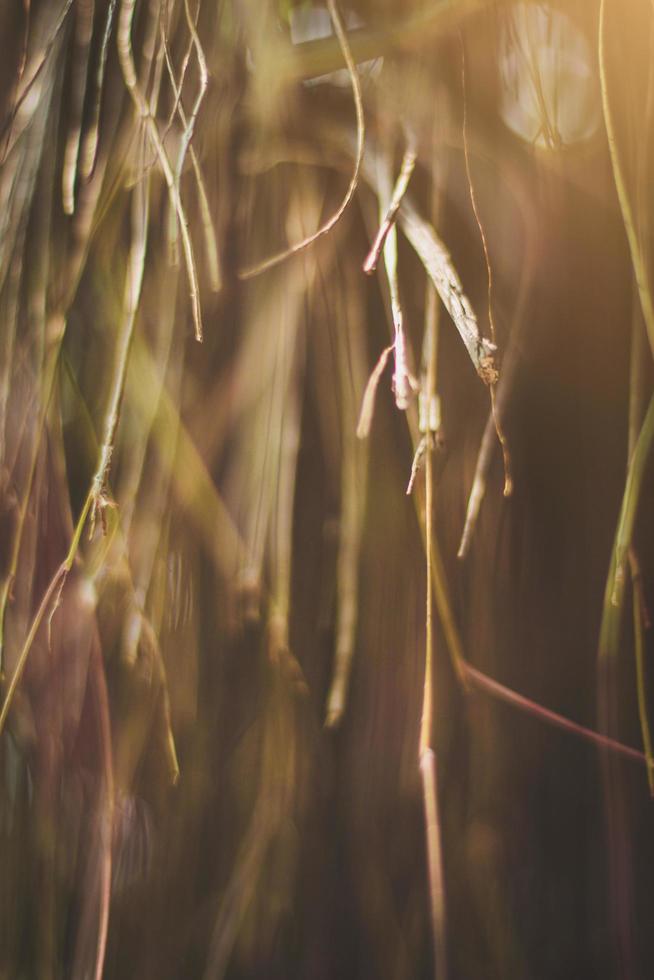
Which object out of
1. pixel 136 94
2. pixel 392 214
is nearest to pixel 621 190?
pixel 392 214

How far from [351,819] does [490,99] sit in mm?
366

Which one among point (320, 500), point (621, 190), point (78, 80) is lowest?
point (320, 500)

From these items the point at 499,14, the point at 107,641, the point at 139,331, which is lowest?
the point at 107,641

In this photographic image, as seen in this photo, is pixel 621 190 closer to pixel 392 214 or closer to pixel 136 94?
pixel 392 214

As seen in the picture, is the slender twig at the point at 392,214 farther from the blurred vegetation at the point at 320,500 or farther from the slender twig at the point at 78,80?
the slender twig at the point at 78,80

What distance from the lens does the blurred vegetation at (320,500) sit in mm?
342

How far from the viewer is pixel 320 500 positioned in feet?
1.21

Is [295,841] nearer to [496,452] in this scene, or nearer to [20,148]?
[496,452]

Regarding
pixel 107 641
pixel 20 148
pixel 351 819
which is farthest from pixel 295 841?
pixel 20 148

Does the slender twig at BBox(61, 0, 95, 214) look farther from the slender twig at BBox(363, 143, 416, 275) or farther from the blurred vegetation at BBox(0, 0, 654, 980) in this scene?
the slender twig at BBox(363, 143, 416, 275)

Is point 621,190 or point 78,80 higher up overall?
point 78,80

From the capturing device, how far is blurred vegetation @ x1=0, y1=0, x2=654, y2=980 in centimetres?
34

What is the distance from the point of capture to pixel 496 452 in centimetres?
35

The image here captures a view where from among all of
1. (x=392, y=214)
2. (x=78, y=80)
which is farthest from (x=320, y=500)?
(x=78, y=80)
